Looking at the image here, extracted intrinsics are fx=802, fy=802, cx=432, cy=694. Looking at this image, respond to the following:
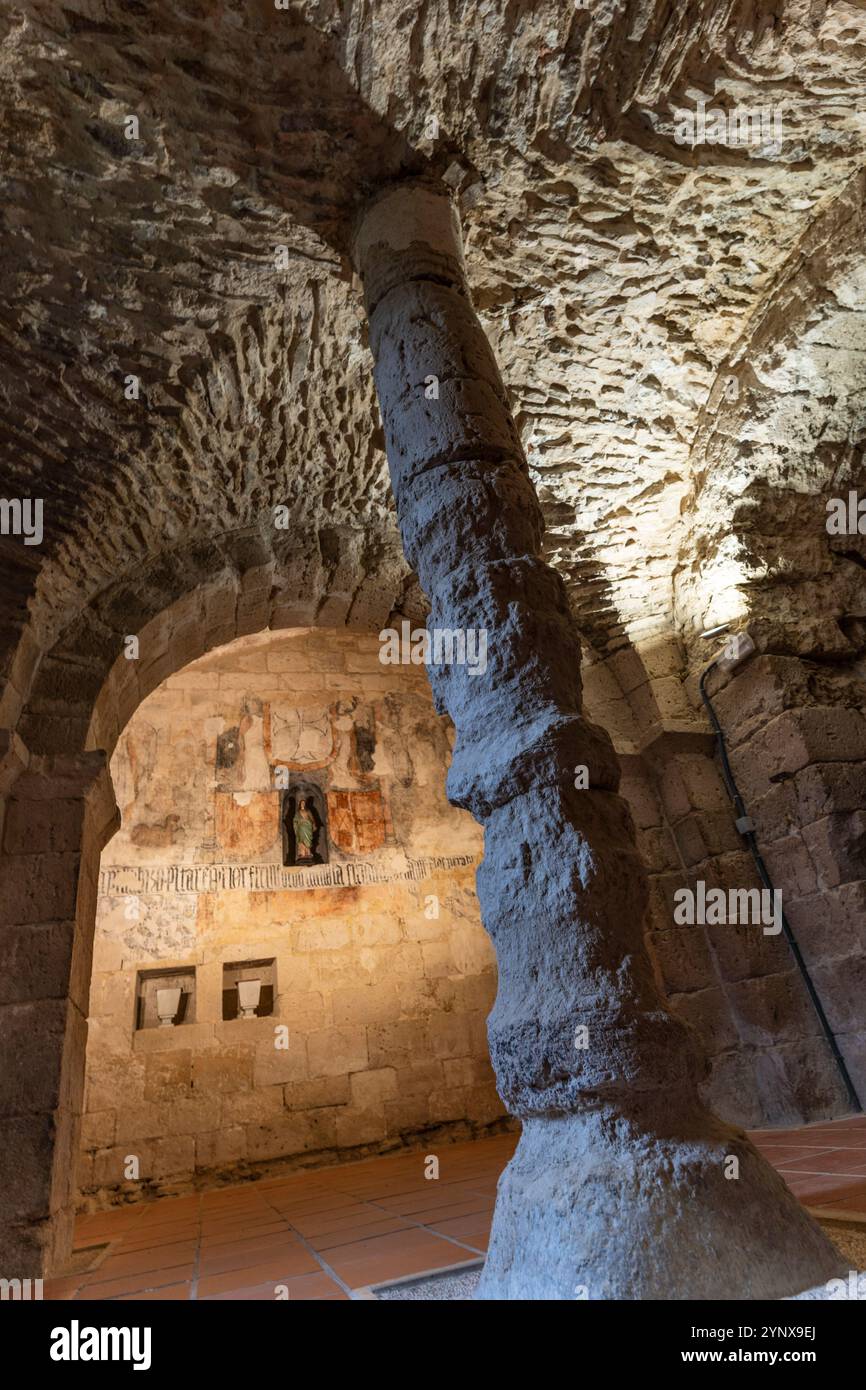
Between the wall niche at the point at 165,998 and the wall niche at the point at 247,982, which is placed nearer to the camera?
the wall niche at the point at 165,998

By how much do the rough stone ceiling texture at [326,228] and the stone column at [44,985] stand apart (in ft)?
2.60

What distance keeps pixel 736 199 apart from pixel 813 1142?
A: 4.08 meters

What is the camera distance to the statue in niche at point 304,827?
25.1ft

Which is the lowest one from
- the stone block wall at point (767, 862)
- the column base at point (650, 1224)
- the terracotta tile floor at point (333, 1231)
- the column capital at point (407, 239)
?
the terracotta tile floor at point (333, 1231)

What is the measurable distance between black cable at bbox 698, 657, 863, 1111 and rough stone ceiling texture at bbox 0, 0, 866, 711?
164cm

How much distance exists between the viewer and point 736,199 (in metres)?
3.67

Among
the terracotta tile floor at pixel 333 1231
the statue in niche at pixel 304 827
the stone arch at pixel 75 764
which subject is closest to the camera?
the terracotta tile floor at pixel 333 1231

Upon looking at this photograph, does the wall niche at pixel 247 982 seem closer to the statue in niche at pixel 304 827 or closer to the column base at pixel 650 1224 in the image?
the statue in niche at pixel 304 827

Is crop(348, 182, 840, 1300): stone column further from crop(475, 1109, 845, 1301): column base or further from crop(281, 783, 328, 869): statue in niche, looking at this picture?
crop(281, 783, 328, 869): statue in niche

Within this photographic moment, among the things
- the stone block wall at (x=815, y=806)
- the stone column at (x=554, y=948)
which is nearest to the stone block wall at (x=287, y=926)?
the stone block wall at (x=815, y=806)

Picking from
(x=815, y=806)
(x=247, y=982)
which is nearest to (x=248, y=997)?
(x=247, y=982)

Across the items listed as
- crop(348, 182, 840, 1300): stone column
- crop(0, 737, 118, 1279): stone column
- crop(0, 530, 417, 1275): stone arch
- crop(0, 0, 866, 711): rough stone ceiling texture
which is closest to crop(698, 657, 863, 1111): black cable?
crop(0, 0, 866, 711): rough stone ceiling texture

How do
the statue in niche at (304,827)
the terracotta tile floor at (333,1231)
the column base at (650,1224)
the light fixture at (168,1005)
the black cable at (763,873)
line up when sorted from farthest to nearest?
the statue in niche at (304,827) < the light fixture at (168,1005) < the black cable at (763,873) < the terracotta tile floor at (333,1231) < the column base at (650,1224)

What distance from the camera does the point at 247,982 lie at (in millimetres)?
7098
